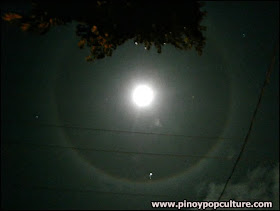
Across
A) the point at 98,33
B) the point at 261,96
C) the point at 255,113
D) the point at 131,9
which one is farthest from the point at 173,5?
the point at 255,113

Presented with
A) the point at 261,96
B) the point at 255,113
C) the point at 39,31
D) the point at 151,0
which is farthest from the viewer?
the point at 255,113

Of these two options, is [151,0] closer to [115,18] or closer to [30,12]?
[115,18]

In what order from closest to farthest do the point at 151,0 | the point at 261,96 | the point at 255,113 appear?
1. the point at 151,0
2. the point at 261,96
3. the point at 255,113

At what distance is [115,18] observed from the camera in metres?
3.95

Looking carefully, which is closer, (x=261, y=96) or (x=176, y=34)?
(x=176, y=34)

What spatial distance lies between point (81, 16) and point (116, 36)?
0.79 meters

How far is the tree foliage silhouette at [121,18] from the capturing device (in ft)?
12.6

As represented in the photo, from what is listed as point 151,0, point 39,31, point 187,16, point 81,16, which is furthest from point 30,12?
point 187,16

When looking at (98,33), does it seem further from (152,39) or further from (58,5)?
(152,39)

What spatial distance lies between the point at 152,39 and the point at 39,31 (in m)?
2.39

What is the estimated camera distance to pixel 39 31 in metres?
4.22

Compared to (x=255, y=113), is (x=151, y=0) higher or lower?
higher

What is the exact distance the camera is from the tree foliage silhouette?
12.6 ft

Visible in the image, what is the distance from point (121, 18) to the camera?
12.9 feet
